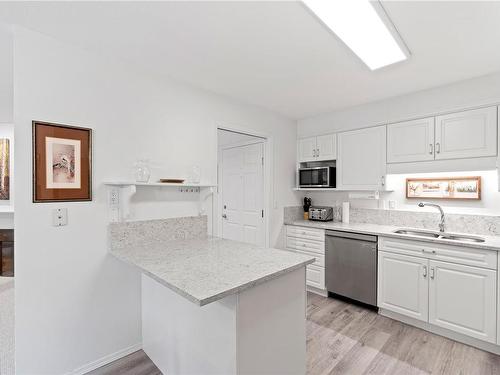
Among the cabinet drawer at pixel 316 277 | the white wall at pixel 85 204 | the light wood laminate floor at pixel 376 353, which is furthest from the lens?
the cabinet drawer at pixel 316 277

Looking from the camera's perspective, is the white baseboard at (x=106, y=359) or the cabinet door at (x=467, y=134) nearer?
the white baseboard at (x=106, y=359)

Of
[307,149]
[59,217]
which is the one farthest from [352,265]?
[59,217]

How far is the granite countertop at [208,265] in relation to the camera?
1.23 meters

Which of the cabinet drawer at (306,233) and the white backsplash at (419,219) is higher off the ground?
the white backsplash at (419,219)

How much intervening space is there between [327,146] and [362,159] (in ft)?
1.72

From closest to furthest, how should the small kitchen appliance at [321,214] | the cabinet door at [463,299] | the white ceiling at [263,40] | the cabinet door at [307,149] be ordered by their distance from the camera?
the white ceiling at [263,40], the cabinet door at [463,299], the small kitchen appliance at [321,214], the cabinet door at [307,149]

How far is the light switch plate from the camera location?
1787mm

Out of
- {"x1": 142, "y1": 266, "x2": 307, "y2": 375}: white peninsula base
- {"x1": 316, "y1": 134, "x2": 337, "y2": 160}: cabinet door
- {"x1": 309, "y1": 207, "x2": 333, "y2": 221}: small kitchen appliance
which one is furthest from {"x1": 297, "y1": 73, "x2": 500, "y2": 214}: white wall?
{"x1": 142, "y1": 266, "x2": 307, "y2": 375}: white peninsula base

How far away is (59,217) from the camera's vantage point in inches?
71.2

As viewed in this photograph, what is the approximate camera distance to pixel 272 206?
3.50 metres

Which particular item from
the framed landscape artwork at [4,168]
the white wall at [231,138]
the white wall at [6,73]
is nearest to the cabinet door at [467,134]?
the white wall at [231,138]

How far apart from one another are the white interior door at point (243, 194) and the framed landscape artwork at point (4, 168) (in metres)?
3.33

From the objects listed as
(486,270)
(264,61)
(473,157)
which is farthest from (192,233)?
(473,157)

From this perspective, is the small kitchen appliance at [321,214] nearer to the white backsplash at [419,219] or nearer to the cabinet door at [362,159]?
the white backsplash at [419,219]
